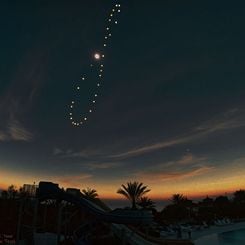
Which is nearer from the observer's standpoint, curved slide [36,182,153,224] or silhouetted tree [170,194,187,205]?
curved slide [36,182,153,224]

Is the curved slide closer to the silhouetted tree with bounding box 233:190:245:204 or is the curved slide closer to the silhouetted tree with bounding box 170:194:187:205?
the silhouetted tree with bounding box 170:194:187:205

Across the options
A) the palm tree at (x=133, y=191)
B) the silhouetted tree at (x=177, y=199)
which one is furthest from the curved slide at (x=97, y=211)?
the silhouetted tree at (x=177, y=199)

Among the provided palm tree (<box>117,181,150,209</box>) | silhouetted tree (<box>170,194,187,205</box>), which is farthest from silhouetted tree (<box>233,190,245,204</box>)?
palm tree (<box>117,181,150,209</box>)

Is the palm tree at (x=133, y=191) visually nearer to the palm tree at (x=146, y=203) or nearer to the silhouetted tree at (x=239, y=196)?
the palm tree at (x=146, y=203)

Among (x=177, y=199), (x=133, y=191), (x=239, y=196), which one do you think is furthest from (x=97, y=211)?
(x=239, y=196)

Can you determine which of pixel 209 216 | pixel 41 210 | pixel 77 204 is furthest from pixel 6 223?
pixel 209 216

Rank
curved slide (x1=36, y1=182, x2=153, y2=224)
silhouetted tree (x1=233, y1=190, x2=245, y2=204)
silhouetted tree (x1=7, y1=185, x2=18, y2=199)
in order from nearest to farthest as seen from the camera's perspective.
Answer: curved slide (x1=36, y1=182, x2=153, y2=224) < silhouetted tree (x1=7, y1=185, x2=18, y2=199) < silhouetted tree (x1=233, y1=190, x2=245, y2=204)

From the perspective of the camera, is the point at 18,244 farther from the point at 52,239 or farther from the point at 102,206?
the point at 102,206

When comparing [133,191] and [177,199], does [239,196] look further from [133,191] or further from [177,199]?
[133,191]
